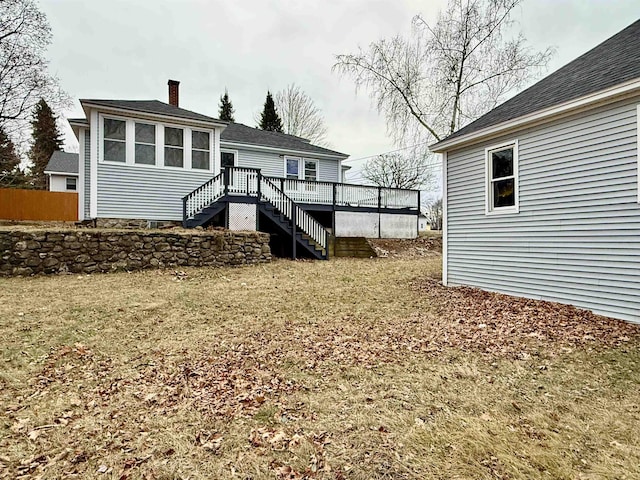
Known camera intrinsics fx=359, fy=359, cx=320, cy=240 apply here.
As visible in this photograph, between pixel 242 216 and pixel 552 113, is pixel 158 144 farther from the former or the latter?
pixel 552 113

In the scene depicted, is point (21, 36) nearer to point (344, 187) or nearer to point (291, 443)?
point (344, 187)

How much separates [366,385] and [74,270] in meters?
8.41

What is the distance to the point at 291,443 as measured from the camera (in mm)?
2760

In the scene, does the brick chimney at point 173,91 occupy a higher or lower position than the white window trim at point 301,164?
higher

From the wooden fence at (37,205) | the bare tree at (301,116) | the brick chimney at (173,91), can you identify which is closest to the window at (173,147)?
the brick chimney at (173,91)

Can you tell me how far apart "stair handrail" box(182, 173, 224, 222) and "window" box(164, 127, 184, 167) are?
5.35ft

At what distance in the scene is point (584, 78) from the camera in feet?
22.2

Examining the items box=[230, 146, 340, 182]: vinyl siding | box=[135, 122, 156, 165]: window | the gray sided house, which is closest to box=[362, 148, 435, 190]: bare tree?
box=[230, 146, 340, 182]: vinyl siding

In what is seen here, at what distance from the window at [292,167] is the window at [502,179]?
11.7 meters

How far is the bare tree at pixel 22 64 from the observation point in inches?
634

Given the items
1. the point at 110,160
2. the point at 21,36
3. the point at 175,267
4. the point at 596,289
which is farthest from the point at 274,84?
the point at 596,289

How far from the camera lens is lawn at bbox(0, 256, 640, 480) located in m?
2.54

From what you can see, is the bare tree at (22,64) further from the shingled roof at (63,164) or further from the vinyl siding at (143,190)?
the vinyl siding at (143,190)

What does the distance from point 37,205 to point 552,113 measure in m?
22.6
